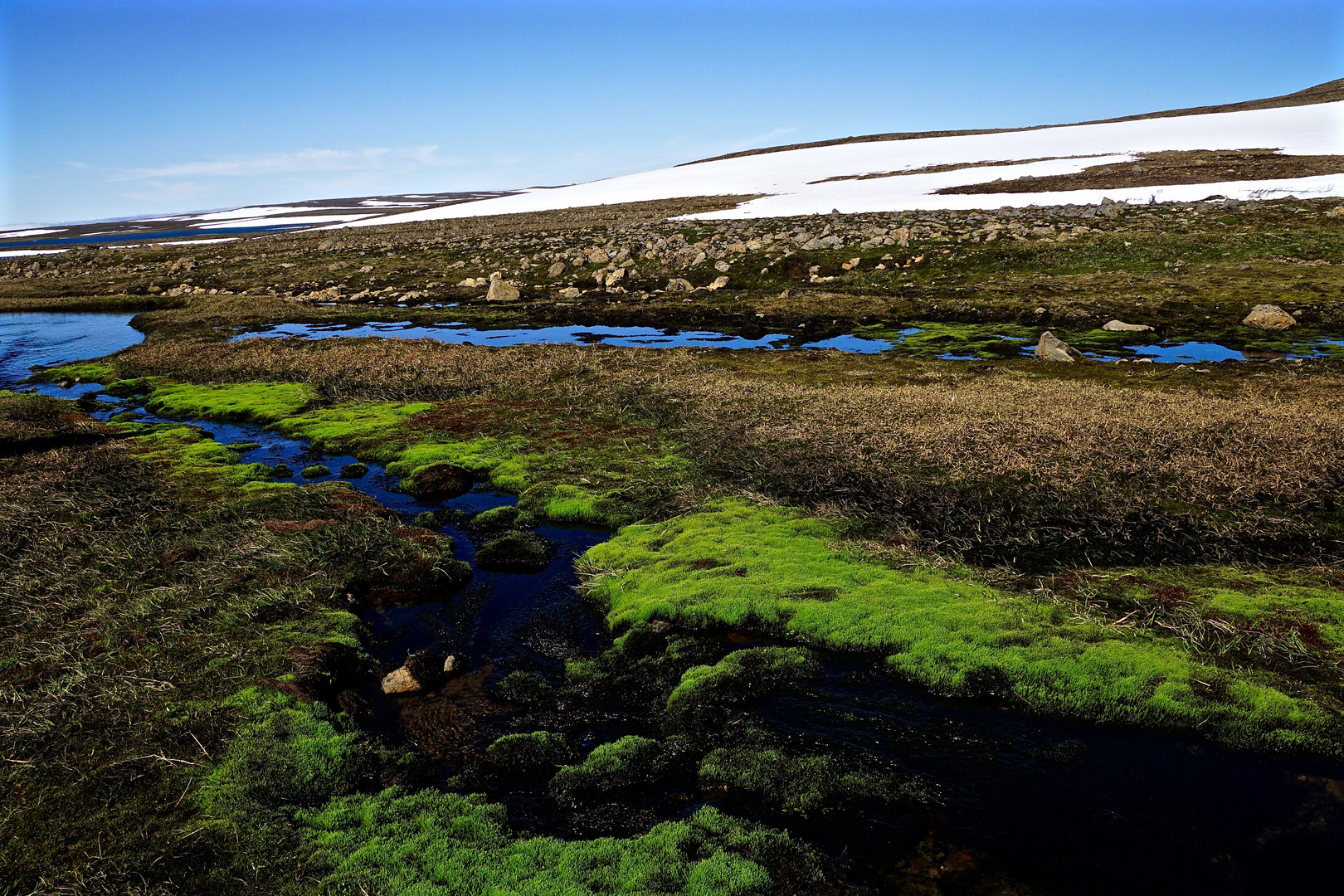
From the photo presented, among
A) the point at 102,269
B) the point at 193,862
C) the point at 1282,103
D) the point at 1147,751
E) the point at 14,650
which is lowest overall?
the point at 1147,751

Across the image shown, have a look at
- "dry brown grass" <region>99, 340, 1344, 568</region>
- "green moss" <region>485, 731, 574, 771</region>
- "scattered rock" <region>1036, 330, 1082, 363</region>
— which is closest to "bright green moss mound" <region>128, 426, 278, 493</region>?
"dry brown grass" <region>99, 340, 1344, 568</region>

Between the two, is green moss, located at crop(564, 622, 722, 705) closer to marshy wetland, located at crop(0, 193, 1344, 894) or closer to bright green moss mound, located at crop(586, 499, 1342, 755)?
marshy wetland, located at crop(0, 193, 1344, 894)

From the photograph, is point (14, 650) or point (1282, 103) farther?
point (1282, 103)

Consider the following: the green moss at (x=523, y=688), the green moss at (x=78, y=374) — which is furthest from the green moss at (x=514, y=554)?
the green moss at (x=78, y=374)

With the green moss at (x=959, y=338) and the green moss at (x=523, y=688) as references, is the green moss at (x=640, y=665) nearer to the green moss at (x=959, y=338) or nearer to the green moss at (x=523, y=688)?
the green moss at (x=523, y=688)

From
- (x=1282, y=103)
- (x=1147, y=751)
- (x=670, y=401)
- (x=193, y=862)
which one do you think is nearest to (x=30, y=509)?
(x=193, y=862)

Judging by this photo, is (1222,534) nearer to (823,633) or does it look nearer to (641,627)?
(823,633)

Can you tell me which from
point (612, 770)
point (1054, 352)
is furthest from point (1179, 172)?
point (612, 770)
